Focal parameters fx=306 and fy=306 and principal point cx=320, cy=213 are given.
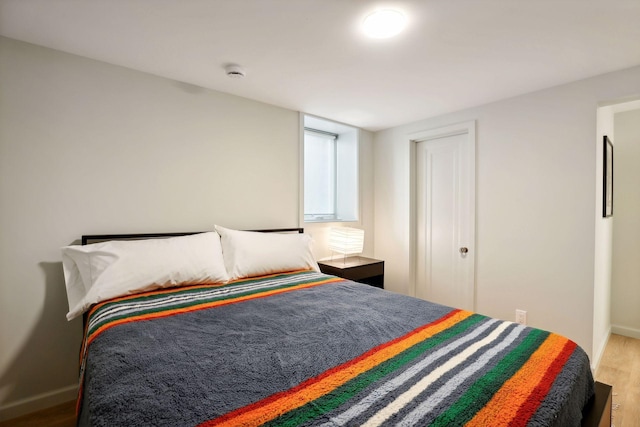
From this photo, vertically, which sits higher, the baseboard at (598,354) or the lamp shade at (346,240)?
the lamp shade at (346,240)

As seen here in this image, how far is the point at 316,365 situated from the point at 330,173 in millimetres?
3102

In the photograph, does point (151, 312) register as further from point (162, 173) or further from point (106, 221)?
point (162, 173)

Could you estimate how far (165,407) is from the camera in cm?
83

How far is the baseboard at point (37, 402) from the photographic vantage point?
1854 mm

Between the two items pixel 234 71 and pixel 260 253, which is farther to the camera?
pixel 260 253

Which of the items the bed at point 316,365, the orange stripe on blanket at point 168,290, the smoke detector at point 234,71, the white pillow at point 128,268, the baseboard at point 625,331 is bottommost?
the baseboard at point 625,331

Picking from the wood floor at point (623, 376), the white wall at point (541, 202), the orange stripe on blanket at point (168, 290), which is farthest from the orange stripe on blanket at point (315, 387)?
the white wall at point (541, 202)

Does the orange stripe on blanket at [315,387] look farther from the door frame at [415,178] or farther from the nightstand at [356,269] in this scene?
the door frame at [415,178]

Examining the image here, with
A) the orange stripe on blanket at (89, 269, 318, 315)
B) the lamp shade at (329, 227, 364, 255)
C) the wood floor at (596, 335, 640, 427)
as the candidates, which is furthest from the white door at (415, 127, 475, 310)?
the orange stripe on blanket at (89, 269, 318, 315)

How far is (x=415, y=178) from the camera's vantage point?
3.71m

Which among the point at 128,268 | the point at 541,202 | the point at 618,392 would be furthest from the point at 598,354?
the point at 128,268

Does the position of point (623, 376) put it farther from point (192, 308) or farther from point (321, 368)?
point (192, 308)

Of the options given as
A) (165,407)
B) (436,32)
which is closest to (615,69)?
(436,32)

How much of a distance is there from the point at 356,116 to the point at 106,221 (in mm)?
2508
